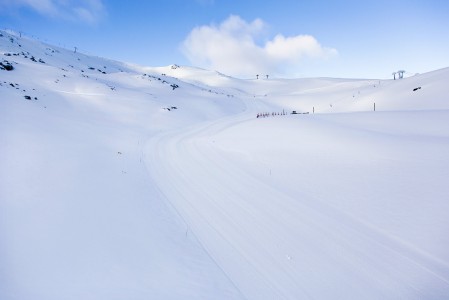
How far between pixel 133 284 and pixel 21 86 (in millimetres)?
21157

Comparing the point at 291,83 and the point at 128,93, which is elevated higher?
the point at 291,83

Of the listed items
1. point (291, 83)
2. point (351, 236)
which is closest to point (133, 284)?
point (351, 236)

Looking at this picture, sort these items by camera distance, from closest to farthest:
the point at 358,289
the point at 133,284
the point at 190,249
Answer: the point at 133,284 < the point at 358,289 < the point at 190,249

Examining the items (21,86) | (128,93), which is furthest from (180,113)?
(21,86)

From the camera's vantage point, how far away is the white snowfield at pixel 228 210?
5527 millimetres

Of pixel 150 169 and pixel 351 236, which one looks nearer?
pixel 351 236

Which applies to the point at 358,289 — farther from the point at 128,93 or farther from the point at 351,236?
the point at 128,93

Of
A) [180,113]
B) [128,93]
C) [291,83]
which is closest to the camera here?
[180,113]

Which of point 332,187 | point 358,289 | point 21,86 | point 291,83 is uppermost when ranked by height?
point 291,83

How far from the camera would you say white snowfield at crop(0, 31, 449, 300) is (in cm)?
553

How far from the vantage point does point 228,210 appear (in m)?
8.56

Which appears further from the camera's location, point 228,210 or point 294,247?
point 228,210

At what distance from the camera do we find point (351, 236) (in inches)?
281

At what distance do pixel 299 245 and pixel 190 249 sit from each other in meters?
2.58
